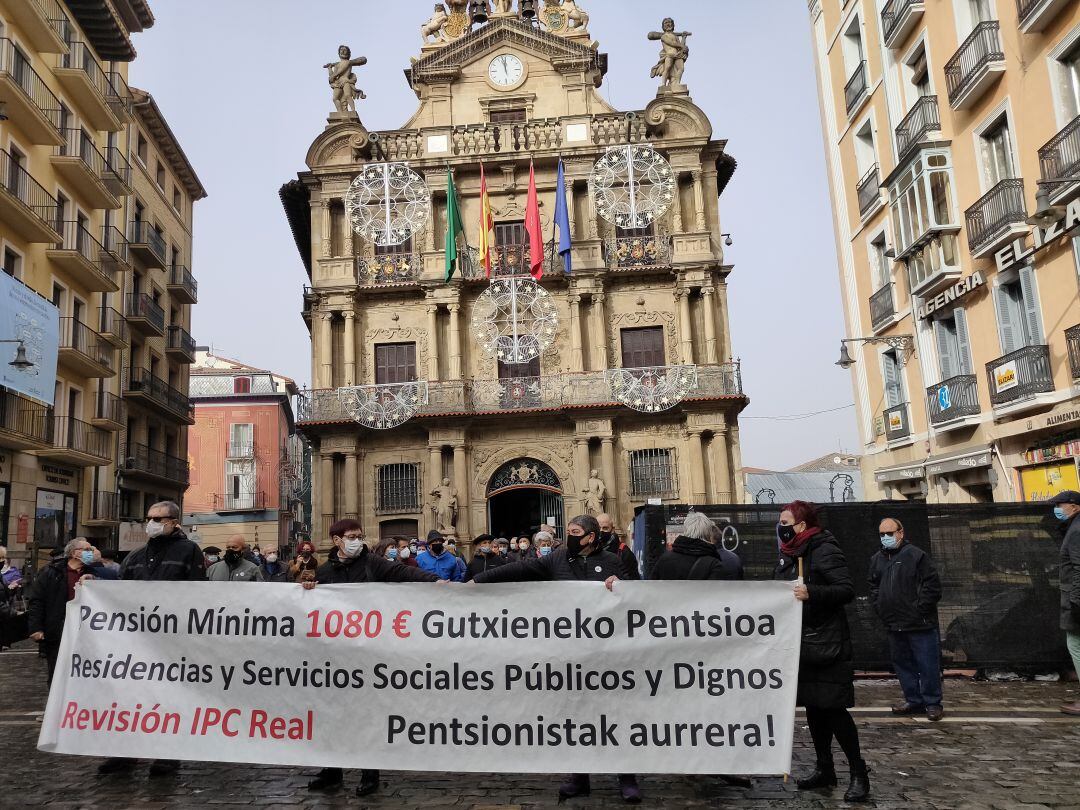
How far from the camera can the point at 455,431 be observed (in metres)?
27.5

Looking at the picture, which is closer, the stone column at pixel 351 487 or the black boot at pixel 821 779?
the black boot at pixel 821 779

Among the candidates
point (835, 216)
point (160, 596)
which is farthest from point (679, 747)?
point (835, 216)

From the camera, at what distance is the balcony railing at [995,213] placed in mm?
15844

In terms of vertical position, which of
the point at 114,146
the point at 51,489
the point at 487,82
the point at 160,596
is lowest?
the point at 160,596

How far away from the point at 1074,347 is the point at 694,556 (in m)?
11.3

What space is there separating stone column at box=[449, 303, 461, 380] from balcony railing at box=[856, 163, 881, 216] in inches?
489

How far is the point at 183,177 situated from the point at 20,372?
20189 mm

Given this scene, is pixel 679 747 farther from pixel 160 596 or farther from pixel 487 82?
pixel 487 82

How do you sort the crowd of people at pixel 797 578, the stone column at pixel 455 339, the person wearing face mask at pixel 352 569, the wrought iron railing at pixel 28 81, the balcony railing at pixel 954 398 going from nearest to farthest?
the crowd of people at pixel 797 578 → the person wearing face mask at pixel 352 569 → the balcony railing at pixel 954 398 → the wrought iron railing at pixel 28 81 → the stone column at pixel 455 339

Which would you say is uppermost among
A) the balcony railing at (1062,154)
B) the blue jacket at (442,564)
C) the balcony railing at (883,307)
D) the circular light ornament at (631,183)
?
the circular light ornament at (631,183)

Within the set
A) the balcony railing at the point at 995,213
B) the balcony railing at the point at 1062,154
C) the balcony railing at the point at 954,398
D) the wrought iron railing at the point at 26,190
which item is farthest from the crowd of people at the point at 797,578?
the wrought iron railing at the point at 26,190

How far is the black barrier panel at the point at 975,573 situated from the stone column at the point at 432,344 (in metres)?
18.2

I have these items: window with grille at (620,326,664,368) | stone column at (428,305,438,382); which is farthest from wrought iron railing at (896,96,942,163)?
stone column at (428,305,438,382)

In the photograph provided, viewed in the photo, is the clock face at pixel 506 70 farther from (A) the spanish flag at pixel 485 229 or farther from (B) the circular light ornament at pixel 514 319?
(B) the circular light ornament at pixel 514 319
